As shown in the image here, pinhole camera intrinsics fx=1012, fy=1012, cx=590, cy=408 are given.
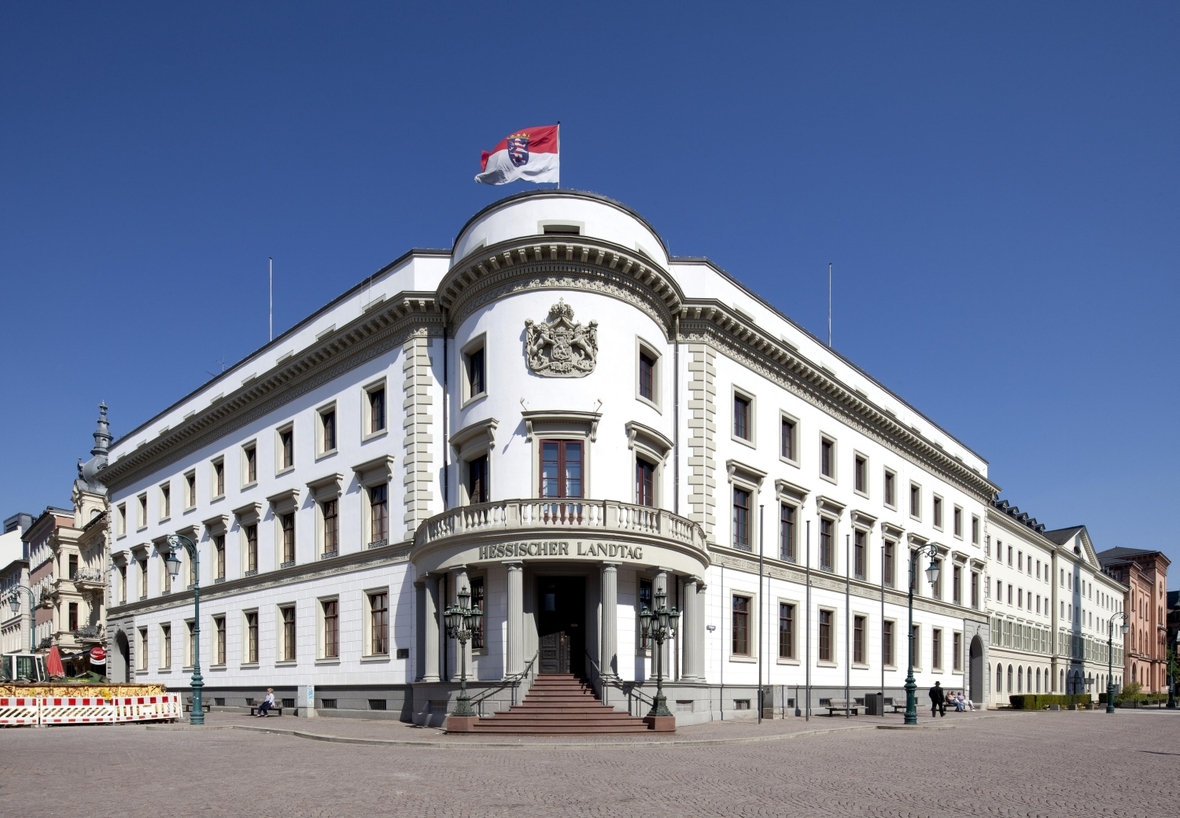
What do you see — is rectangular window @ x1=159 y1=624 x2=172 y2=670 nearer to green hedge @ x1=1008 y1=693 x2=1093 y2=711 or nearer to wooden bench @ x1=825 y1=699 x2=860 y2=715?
wooden bench @ x1=825 y1=699 x2=860 y2=715

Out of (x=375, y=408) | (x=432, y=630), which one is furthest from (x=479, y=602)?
(x=375, y=408)

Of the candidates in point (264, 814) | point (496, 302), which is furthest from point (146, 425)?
point (264, 814)

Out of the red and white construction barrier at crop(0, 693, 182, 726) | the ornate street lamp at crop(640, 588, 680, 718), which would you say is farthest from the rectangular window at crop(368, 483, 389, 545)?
the ornate street lamp at crop(640, 588, 680, 718)

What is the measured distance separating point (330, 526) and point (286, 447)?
530 centimetres

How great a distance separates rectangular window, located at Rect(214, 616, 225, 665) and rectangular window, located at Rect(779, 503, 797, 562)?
24937mm

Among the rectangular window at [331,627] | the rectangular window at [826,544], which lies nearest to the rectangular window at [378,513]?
the rectangular window at [331,627]

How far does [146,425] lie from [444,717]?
3321 centimetres

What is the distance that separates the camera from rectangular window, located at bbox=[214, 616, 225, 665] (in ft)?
148

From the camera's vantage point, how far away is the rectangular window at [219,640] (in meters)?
45.2

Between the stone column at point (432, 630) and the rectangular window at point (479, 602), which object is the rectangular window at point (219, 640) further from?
the rectangular window at point (479, 602)

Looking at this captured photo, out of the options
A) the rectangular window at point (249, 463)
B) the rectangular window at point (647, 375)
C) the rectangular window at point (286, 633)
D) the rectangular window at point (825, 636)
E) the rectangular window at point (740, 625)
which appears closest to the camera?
the rectangular window at point (647, 375)

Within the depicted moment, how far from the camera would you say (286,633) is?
40.7 meters

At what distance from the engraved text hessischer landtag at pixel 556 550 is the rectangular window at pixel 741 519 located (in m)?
8.24

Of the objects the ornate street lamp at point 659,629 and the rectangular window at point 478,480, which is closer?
the ornate street lamp at point 659,629
